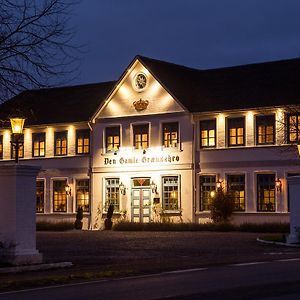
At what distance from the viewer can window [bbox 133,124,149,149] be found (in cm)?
4825

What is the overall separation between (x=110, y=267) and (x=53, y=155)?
110 ft

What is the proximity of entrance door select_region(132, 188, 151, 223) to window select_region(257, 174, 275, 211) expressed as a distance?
6.81 metres

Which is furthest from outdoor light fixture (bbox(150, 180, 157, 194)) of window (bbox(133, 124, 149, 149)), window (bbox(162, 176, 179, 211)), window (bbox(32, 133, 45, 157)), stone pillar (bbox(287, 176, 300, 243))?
stone pillar (bbox(287, 176, 300, 243))

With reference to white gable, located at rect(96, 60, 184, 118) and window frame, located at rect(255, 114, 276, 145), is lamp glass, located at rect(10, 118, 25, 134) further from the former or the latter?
white gable, located at rect(96, 60, 184, 118)

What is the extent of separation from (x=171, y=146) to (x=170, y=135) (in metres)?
0.68

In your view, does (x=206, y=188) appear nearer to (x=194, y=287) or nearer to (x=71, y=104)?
(x=71, y=104)

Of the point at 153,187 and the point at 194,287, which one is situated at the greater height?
the point at 153,187

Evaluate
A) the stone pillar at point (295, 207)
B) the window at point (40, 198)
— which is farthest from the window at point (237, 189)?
the stone pillar at point (295, 207)

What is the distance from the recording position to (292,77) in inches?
1802

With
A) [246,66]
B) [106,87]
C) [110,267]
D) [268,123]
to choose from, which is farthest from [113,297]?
[106,87]

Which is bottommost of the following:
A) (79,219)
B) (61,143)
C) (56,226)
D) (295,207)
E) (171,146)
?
(56,226)

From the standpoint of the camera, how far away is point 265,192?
144ft

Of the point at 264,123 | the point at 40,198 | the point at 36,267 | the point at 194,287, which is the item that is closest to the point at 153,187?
the point at 264,123

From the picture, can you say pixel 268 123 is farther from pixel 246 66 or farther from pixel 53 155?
pixel 53 155
